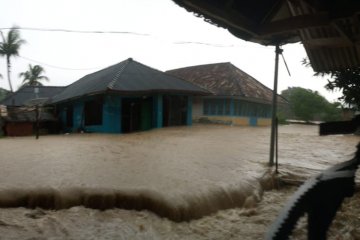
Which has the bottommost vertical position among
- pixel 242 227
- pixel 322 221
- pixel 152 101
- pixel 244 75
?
pixel 242 227

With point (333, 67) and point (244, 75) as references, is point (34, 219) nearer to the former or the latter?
point (333, 67)

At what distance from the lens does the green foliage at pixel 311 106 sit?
28.3 m

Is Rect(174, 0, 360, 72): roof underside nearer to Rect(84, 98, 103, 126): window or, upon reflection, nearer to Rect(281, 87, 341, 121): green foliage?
Rect(84, 98, 103, 126): window

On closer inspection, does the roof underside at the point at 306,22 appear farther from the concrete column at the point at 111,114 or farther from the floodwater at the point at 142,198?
the concrete column at the point at 111,114

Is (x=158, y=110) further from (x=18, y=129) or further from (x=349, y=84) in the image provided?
(x=349, y=84)

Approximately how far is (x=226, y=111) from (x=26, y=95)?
21400 mm

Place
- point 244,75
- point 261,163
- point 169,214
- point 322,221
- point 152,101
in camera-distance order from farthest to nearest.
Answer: point 244,75, point 152,101, point 261,163, point 169,214, point 322,221

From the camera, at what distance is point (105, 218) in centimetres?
400

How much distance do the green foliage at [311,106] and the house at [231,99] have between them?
17.1 ft

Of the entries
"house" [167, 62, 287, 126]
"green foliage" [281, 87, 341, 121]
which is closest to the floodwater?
"house" [167, 62, 287, 126]

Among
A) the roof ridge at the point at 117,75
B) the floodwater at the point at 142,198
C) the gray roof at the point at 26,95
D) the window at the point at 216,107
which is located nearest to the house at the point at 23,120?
the roof ridge at the point at 117,75

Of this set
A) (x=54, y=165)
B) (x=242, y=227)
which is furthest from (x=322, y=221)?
(x=54, y=165)

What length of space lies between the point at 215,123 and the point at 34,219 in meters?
19.6

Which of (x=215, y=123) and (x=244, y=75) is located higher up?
(x=244, y=75)
